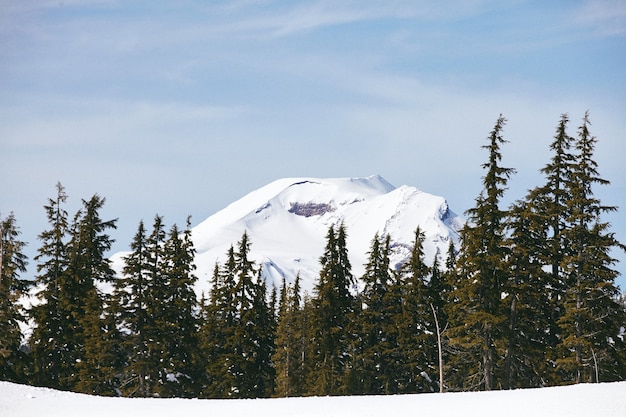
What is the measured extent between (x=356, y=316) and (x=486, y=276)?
14055 mm

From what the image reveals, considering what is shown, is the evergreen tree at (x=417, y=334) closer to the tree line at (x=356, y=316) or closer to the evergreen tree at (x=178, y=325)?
the tree line at (x=356, y=316)

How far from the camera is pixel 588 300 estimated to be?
3766 cm

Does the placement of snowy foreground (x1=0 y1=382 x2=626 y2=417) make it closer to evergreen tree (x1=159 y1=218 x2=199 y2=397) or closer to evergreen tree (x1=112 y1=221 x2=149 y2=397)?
evergreen tree (x1=112 y1=221 x2=149 y2=397)

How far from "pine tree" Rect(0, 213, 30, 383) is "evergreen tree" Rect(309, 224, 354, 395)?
1813cm

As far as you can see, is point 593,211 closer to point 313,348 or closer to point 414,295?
point 414,295

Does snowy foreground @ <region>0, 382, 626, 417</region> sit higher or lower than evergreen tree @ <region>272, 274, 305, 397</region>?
lower

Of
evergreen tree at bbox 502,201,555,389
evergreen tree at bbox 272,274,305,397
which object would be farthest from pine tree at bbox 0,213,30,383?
evergreen tree at bbox 502,201,555,389

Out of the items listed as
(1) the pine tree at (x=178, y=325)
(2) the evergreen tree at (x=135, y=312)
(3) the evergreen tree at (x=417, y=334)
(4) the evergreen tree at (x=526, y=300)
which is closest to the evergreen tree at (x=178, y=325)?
(1) the pine tree at (x=178, y=325)

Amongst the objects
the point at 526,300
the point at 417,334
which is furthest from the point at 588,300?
the point at 417,334

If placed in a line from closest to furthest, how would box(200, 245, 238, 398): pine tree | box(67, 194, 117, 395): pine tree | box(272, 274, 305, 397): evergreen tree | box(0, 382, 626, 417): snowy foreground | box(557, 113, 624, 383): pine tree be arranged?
box(0, 382, 626, 417): snowy foreground, box(557, 113, 624, 383): pine tree, box(67, 194, 117, 395): pine tree, box(200, 245, 238, 398): pine tree, box(272, 274, 305, 397): evergreen tree

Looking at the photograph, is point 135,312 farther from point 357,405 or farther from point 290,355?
point 357,405

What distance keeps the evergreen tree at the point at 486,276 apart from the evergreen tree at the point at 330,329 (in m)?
12.3

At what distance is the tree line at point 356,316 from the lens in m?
39.1

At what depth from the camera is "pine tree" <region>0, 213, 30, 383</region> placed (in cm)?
4316
